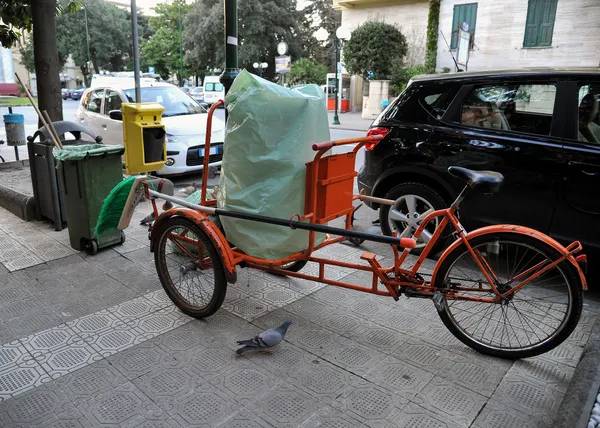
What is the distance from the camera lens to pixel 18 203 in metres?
5.98

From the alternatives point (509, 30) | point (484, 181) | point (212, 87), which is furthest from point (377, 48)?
point (484, 181)

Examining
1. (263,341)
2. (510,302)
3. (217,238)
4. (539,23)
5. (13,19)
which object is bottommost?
(263,341)

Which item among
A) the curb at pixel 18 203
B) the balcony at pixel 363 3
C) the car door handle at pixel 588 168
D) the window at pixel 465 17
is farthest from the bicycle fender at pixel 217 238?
the balcony at pixel 363 3

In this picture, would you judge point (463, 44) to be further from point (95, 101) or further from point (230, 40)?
point (230, 40)

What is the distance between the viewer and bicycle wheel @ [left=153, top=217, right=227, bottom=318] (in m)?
3.57

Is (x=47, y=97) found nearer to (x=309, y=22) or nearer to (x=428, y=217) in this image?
(x=428, y=217)

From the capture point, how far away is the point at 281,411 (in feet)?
8.61

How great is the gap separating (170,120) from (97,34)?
51.3 metres

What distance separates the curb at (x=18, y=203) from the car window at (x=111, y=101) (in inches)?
127

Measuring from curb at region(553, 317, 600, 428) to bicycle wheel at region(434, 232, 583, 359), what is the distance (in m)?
0.20

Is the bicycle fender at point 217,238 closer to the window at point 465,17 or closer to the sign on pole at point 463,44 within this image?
the sign on pole at point 463,44

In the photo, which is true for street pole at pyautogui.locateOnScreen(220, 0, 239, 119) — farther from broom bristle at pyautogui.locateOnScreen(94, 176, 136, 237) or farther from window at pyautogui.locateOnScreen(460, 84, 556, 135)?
window at pyautogui.locateOnScreen(460, 84, 556, 135)

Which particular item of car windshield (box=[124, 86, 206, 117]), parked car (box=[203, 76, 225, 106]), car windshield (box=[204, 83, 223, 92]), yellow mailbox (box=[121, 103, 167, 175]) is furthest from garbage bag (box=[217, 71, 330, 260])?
car windshield (box=[204, 83, 223, 92])

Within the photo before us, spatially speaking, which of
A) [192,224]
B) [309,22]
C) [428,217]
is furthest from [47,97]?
[309,22]
